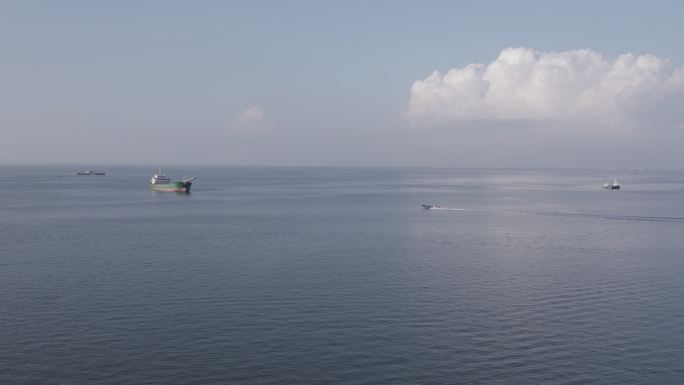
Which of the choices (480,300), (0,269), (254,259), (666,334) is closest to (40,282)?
(0,269)

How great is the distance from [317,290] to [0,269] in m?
50.8

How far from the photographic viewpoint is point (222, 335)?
6159 centimetres

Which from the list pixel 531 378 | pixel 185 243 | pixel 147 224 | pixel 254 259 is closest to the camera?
pixel 531 378

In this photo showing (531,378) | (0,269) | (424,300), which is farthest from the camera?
(0,269)

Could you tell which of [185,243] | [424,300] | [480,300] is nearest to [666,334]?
[480,300]

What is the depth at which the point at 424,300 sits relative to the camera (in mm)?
75875

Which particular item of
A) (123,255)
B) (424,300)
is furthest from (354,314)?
(123,255)

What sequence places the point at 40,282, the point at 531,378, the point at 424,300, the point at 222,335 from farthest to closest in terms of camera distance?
the point at 40,282, the point at 424,300, the point at 222,335, the point at 531,378

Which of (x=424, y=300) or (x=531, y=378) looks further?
(x=424, y=300)

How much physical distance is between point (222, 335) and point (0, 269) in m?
50.9

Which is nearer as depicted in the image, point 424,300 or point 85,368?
point 85,368

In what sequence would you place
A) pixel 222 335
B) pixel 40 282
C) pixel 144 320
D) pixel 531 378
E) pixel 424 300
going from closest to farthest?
pixel 531 378
pixel 222 335
pixel 144 320
pixel 424 300
pixel 40 282

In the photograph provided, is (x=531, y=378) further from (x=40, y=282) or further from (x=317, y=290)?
(x=40, y=282)

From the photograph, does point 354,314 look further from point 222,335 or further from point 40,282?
point 40,282
